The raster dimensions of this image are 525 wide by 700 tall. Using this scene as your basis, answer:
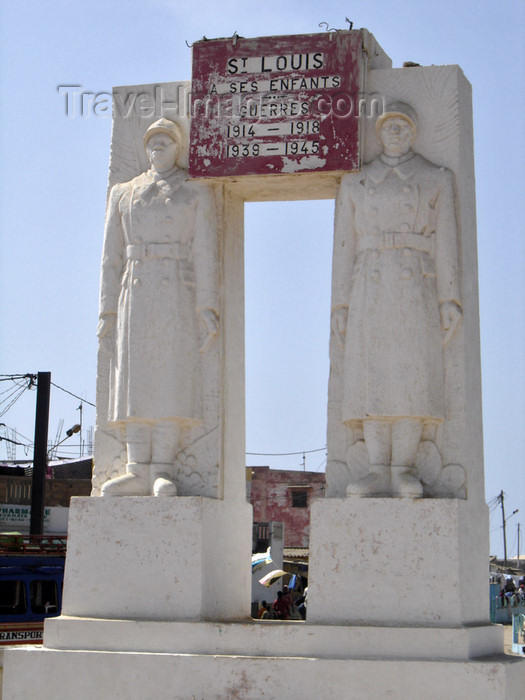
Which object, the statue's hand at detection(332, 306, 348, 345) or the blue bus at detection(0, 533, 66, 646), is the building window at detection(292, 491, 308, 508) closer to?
the blue bus at detection(0, 533, 66, 646)

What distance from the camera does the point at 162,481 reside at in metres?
8.55

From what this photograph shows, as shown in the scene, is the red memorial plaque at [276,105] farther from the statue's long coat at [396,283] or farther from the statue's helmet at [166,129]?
the statue's long coat at [396,283]

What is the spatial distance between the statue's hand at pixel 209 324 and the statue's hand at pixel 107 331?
2.47 feet

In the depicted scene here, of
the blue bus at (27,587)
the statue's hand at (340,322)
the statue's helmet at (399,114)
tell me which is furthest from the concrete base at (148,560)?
the blue bus at (27,587)

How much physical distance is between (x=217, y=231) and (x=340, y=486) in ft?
7.28

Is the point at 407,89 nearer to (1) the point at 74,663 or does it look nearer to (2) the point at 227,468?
(2) the point at 227,468

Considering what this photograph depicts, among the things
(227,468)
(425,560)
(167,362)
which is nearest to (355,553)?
(425,560)

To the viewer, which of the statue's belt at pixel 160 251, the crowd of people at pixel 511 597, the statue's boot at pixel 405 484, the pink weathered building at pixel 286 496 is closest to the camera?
the statue's boot at pixel 405 484

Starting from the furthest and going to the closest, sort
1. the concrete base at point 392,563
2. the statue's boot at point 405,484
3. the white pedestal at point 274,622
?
the statue's boot at point 405,484 → the concrete base at point 392,563 → the white pedestal at point 274,622

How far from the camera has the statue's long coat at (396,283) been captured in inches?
322

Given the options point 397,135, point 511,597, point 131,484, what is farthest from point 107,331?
point 511,597

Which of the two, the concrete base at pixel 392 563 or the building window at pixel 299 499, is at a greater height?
the building window at pixel 299 499

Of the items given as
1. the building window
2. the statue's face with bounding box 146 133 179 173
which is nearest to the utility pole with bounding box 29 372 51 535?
the statue's face with bounding box 146 133 179 173

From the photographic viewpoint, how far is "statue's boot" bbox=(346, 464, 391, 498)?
806cm
